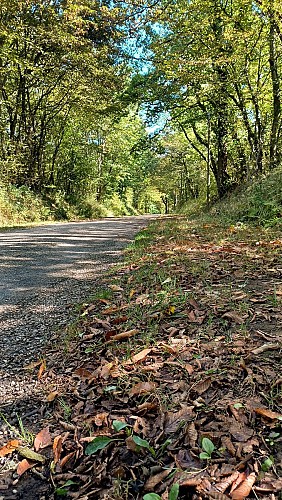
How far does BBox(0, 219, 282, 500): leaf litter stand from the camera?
4.34ft

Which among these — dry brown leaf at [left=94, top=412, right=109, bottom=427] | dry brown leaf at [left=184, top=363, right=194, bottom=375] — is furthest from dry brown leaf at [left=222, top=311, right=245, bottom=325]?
dry brown leaf at [left=94, top=412, right=109, bottom=427]

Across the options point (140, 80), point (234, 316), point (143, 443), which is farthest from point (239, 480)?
point (140, 80)

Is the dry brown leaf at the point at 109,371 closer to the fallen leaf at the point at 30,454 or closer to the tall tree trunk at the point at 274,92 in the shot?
the fallen leaf at the point at 30,454

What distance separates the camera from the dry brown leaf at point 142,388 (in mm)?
1762

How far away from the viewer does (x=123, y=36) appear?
12.2 metres

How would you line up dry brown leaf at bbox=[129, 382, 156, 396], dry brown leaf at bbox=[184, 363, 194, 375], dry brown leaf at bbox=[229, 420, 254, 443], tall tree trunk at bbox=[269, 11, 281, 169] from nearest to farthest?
1. dry brown leaf at bbox=[229, 420, 254, 443]
2. dry brown leaf at bbox=[129, 382, 156, 396]
3. dry brown leaf at bbox=[184, 363, 194, 375]
4. tall tree trunk at bbox=[269, 11, 281, 169]

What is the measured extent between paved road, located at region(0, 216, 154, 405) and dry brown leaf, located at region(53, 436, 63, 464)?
0.49m

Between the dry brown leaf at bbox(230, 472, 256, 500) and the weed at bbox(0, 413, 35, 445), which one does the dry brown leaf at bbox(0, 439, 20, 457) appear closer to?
the weed at bbox(0, 413, 35, 445)

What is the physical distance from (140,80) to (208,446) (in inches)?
488

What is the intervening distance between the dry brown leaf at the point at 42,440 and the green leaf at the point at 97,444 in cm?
20

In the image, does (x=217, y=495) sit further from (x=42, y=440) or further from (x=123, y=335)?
(x=123, y=335)

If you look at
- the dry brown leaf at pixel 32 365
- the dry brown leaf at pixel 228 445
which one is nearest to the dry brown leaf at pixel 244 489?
the dry brown leaf at pixel 228 445

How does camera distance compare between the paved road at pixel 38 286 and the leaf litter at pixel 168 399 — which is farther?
the paved road at pixel 38 286

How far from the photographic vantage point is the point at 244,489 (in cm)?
121
